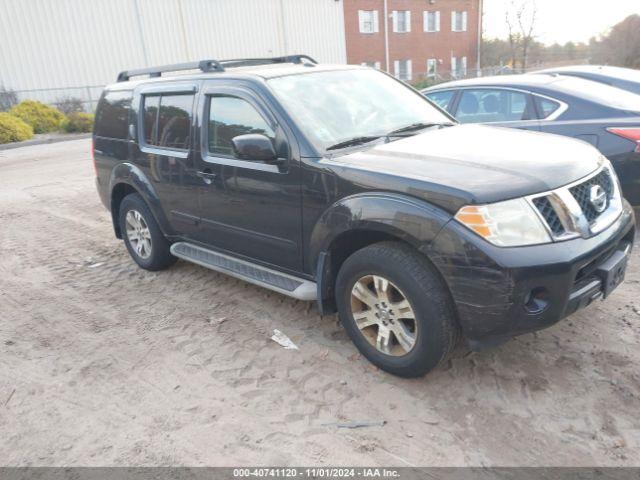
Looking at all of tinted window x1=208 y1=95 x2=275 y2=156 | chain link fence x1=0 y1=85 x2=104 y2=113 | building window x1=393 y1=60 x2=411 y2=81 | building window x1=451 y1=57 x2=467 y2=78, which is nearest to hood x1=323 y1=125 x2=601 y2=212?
tinted window x1=208 y1=95 x2=275 y2=156

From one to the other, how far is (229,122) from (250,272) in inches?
45.4

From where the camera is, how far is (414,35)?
3747 centimetres

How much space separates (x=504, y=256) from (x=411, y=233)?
50 centimetres

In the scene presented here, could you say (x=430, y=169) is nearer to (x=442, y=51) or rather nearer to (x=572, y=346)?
(x=572, y=346)

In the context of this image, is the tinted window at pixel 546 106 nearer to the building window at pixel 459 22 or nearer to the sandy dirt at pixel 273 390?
the sandy dirt at pixel 273 390

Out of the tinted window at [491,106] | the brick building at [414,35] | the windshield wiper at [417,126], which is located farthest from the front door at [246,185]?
the brick building at [414,35]

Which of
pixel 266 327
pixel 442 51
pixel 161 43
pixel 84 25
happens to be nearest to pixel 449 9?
pixel 442 51

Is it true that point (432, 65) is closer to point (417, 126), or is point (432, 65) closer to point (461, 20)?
point (461, 20)

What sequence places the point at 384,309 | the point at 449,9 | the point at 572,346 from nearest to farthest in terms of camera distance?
the point at 384,309 → the point at 572,346 → the point at 449,9

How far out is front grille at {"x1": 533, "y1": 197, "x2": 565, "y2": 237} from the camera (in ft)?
8.99

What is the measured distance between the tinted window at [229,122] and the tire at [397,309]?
1.22m

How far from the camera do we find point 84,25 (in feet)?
79.9

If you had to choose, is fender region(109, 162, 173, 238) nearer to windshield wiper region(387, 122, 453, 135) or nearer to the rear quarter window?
windshield wiper region(387, 122, 453, 135)

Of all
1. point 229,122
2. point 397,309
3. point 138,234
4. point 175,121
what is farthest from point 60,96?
point 397,309
